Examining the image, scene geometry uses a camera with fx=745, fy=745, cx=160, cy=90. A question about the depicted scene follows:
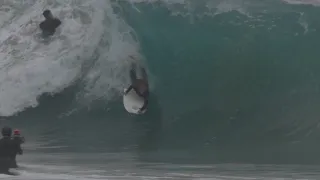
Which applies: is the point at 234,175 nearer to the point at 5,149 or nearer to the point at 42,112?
the point at 5,149

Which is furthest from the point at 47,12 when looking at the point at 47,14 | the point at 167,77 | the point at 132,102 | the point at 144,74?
the point at 167,77

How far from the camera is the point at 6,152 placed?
728 cm

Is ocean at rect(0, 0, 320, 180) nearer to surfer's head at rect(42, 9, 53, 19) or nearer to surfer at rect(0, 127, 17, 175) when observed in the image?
surfer's head at rect(42, 9, 53, 19)

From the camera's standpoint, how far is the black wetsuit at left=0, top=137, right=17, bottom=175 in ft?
23.7

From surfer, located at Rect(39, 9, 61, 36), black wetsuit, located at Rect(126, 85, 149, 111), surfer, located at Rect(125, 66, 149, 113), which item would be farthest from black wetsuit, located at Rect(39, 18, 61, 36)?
black wetsuit, located at Rect(126, 85, 149, 111)

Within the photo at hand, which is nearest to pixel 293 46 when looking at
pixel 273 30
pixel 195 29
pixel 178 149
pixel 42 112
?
pixel 273 30

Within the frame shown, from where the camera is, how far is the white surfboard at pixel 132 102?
29.2ft

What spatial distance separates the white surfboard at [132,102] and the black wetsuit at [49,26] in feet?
4.24

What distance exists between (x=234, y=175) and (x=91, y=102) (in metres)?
2.49

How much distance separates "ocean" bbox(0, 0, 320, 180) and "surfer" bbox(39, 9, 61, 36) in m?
0.08

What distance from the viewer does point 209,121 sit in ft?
29.0

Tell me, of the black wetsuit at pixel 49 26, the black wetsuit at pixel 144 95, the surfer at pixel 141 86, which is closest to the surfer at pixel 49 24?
the black wetsuit at pixel 49 26

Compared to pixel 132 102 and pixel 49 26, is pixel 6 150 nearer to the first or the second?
pixel 132 102

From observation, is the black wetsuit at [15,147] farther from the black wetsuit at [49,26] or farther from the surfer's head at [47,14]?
the surfer's head at [47,14]
